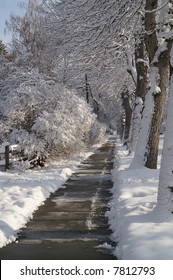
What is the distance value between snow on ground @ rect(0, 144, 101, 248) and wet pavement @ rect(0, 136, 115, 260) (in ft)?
0.62

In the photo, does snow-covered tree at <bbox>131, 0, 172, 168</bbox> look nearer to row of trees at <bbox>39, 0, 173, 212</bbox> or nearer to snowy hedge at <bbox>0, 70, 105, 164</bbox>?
row of trees at <bbox>39, 0, 173, 212</bbox>

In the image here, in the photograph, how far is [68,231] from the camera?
8945 millimetres

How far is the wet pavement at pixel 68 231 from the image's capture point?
289 inches

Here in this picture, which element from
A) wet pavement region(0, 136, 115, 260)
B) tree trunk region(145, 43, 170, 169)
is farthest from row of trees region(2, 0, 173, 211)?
wet pavement region(0, 136, 115, 260)

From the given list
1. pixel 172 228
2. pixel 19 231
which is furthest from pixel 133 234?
pixel 19 231

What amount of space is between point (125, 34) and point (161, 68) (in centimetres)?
209

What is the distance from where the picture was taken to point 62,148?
77.7ft

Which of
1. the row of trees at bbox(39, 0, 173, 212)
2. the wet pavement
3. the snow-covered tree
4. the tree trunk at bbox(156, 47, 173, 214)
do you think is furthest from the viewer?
the snow-covered tree

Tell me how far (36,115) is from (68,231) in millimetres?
13733

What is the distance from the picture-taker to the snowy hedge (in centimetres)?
2141

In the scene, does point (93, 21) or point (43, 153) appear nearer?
point (93, 21)

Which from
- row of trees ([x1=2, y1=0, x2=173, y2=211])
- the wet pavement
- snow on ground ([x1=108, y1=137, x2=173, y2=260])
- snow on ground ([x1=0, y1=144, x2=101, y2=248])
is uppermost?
row of trees ([x1=2, y1=0, x2=173, y2=211])

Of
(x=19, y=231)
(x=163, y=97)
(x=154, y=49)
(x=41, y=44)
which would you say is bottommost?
(x=19, y=231)

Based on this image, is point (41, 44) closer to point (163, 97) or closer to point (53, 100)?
point (53, 100)
